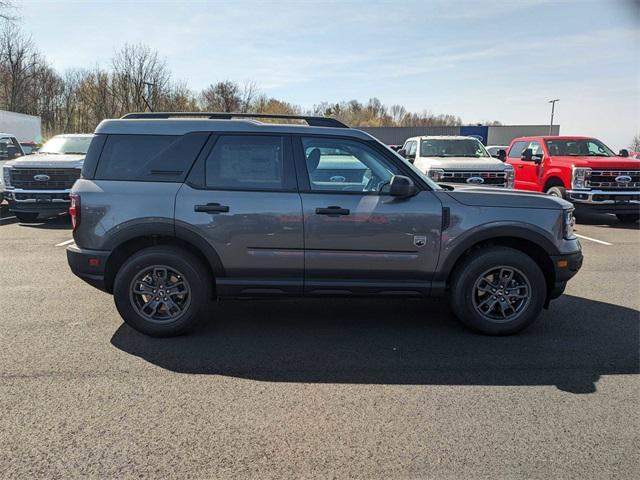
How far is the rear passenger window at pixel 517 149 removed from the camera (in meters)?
14.4

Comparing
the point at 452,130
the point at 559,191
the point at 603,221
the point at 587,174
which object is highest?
the point at 452,130

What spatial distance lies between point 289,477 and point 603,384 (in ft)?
8.42

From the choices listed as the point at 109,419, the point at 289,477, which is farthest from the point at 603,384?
the point at 109,419

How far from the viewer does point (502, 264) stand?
472 centimetres

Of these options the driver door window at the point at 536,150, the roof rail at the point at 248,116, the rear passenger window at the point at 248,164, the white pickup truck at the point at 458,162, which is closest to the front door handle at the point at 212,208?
the rear passenger window at the point at 248,164

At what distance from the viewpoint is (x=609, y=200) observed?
11.6 meters

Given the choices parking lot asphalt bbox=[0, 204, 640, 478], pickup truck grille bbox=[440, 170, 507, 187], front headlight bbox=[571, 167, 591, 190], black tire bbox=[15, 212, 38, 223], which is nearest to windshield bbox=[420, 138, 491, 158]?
pickup truck grille bbox=[440, 170, 507, 187]

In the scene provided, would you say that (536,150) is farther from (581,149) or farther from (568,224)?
(568,224)

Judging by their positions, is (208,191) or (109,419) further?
(208,191)

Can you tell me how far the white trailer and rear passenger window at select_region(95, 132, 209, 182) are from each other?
2174 centimetres

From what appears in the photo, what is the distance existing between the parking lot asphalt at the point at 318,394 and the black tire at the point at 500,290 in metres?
0.17

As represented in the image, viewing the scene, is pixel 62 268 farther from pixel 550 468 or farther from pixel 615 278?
pixel 615 278

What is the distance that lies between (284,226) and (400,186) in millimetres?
1093

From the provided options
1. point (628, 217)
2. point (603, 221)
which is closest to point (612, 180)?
point (628, 217)
